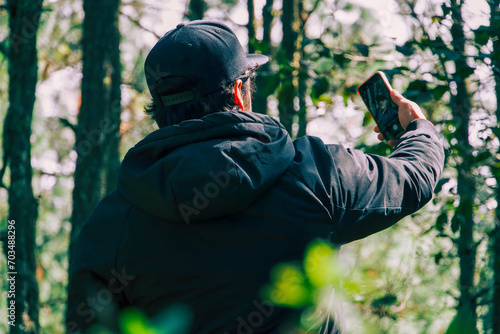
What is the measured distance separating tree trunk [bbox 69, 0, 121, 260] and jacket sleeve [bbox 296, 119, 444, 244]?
2807 millimetres

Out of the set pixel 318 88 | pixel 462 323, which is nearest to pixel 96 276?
pixel 462 323

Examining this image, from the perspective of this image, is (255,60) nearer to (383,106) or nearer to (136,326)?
(383,106)

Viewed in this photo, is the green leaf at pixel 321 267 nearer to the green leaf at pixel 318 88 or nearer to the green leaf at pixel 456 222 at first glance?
the green leaf at pixel 456 222

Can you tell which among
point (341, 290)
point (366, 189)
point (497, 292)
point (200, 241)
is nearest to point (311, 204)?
point (366, 189)

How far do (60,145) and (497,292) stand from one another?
1127cm

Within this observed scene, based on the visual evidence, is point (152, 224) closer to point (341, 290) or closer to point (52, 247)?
point (341, 290)

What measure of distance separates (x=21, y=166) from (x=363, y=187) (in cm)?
274

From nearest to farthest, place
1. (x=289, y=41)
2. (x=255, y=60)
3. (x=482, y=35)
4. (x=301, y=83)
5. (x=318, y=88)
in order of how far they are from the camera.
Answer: (x=255, y=60)
(x=482, y=35)
(x=318, y=88)
(x=289, y=41)
(x=301, y=83)

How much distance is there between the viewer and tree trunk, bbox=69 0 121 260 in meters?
3.98

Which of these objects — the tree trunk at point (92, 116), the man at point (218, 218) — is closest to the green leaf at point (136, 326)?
the man at point (218, 218)

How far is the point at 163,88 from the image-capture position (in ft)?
5.01

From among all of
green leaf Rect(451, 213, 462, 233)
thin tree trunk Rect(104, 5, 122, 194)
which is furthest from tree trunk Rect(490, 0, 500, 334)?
thin tree trunk Rect(104, 5, 122, 194)

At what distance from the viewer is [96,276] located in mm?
1355

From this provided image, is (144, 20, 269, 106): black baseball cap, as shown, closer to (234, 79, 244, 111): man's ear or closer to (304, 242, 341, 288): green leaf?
(234, 79, 244, 111): man's ear
